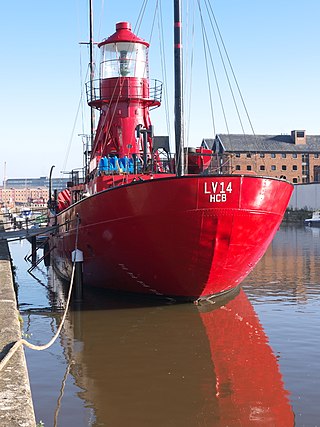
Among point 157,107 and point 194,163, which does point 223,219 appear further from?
point 157,107

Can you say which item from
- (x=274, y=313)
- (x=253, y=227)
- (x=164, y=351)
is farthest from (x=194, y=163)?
(x=164, y=351)

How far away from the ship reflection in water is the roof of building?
57668mm

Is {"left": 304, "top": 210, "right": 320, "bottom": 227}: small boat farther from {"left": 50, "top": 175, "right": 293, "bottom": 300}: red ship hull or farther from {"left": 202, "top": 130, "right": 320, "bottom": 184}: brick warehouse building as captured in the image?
{"left": 50, "top": 175, "right": 293, "bottom": 300}: red ship hull

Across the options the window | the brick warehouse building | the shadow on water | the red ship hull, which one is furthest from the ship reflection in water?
the window

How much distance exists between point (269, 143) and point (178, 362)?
64.3 m

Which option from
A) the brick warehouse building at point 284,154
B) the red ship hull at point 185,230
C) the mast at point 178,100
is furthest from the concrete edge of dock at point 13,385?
the brick warehouse building at point 284,154

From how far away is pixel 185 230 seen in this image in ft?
32.6

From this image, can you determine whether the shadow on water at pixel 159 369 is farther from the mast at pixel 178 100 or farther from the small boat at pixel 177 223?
the mast at pixel 178 100

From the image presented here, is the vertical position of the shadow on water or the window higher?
the window

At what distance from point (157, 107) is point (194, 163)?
13.0 ft

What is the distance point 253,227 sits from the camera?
34.2 ft

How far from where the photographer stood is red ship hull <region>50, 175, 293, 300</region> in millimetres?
9812

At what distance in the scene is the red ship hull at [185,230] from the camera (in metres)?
9.81

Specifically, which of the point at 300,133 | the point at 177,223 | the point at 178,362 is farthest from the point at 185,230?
the point at 300,133
